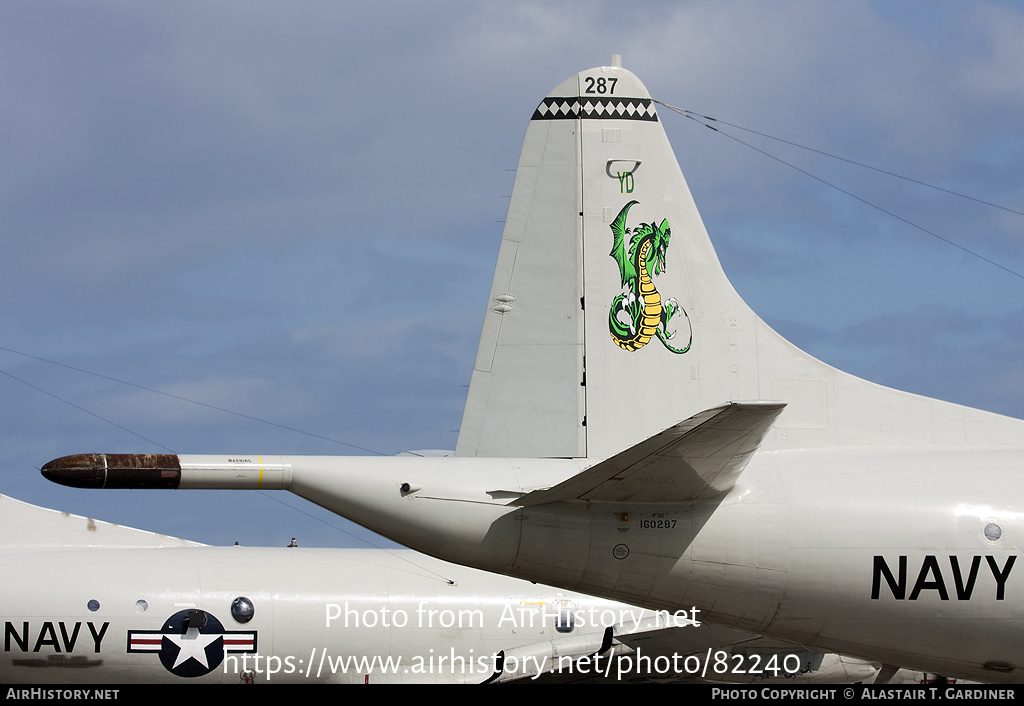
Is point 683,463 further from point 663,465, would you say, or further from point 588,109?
point 588,109

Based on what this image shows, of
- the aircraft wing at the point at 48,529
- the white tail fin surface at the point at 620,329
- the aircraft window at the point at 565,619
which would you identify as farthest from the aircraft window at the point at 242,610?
the white tail fin surface at the point at 620,329

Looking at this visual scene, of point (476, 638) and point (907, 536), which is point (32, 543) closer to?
point (476, 638)

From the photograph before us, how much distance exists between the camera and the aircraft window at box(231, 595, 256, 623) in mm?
20641

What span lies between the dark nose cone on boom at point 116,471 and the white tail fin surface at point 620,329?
300 cm

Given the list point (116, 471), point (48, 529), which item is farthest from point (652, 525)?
point (48, 529)

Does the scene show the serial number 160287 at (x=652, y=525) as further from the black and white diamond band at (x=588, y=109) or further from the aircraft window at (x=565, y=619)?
the aircraft window at (x=565, y=619)

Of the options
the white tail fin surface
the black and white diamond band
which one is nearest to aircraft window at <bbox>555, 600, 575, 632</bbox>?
the white tail fin surface

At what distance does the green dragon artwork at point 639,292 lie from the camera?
11859mm

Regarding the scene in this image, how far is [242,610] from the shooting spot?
67.8 ft

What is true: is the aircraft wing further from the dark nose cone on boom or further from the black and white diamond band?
the black and white diamond band

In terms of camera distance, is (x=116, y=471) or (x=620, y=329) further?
(x=620, y=329)

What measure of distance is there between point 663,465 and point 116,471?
A: 479cm

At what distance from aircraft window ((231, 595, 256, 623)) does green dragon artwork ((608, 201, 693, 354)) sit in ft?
38.6
